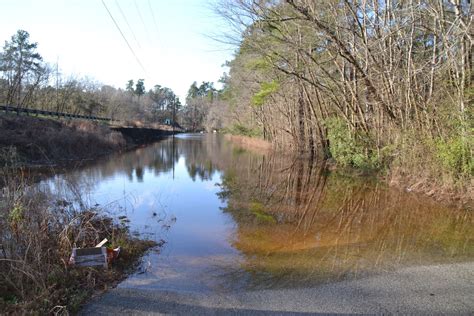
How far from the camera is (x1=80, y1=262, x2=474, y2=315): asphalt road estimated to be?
479 cm

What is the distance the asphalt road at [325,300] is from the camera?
479 centimetres

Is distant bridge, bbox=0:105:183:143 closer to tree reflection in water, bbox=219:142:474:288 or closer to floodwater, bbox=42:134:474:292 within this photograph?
floodwater, bbox=42:134:474:292

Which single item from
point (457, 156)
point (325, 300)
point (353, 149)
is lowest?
point (325, 300)

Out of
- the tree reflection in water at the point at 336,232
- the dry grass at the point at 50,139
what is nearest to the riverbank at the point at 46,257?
the tree reflection in water at the point at 336,232

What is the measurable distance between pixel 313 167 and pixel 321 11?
982 cm

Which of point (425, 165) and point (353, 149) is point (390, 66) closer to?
point (425, 165)

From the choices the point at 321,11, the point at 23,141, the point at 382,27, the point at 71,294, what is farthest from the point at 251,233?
the point at 23,141

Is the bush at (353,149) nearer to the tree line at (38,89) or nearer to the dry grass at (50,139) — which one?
the dry grass at (50,139)

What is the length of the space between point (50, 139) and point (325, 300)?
2492 cm

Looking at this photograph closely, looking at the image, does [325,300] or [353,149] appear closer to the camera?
[325,300]

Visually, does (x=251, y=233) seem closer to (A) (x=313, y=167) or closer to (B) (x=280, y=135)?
(A) (x=313, y=167)

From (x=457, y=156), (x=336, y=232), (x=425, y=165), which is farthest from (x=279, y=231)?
(x=425, y=165)

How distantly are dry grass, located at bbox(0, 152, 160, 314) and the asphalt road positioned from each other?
43 centimetres

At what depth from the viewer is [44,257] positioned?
590 cm
